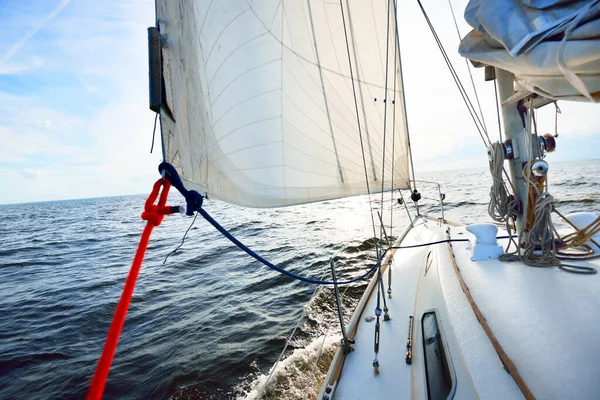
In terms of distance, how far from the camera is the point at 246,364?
3504mm

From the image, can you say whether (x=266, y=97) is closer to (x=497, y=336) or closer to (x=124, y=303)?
(x=124, y=303)

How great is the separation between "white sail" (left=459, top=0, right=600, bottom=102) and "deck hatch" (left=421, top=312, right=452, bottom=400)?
4.54 ft

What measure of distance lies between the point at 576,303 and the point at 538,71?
1.18 m

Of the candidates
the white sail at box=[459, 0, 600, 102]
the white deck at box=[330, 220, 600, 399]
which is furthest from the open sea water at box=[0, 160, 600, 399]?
the white sail at box=[459, 0, 600, 102]

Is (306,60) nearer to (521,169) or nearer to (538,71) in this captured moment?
(538,71)

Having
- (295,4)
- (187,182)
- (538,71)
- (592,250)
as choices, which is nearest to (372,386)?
(187,182)

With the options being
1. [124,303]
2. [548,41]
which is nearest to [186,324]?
[124,303]

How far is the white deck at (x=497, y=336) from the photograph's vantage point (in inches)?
43.5

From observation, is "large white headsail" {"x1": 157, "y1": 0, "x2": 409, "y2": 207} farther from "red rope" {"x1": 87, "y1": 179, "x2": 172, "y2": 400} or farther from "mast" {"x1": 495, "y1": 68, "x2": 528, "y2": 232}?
"mast" {"x1": 495, "y1": 68, "x2": 528, "y2": 232}

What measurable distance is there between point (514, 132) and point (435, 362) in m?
1.85

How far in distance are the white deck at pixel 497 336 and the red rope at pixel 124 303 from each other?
4.02 ft

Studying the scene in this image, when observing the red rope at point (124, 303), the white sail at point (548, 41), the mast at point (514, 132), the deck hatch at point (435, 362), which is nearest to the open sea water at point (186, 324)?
the deck hatch at point (435, 362)

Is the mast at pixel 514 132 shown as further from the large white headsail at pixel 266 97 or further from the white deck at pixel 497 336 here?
the large white headsail at pixel 266 97

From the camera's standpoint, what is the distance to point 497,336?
1387mm
